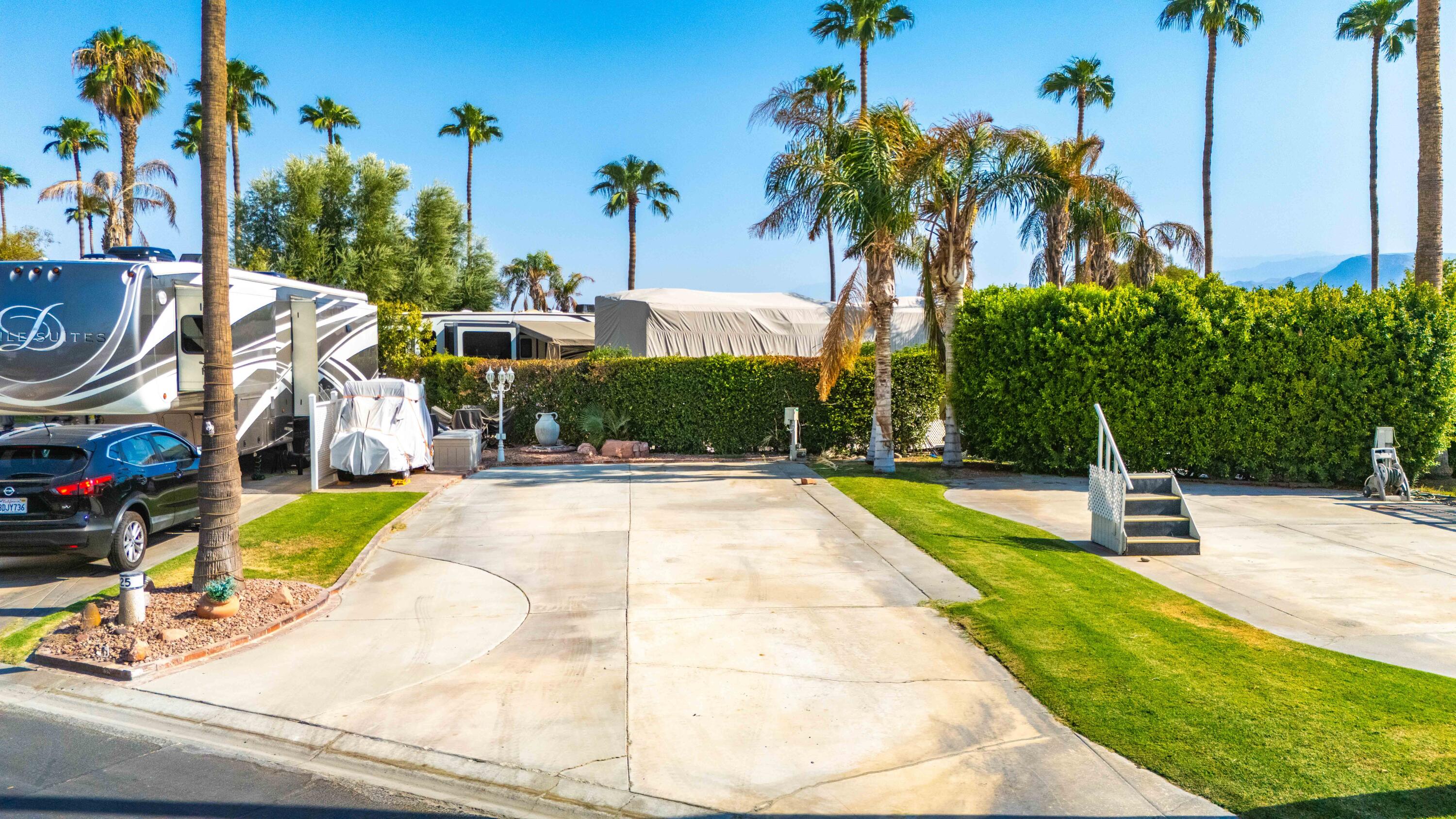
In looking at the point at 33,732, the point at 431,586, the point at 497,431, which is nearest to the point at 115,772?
the point at 33,732

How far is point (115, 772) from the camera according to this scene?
4711 millimetres

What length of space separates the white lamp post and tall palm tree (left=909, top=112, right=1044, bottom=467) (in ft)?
28.4

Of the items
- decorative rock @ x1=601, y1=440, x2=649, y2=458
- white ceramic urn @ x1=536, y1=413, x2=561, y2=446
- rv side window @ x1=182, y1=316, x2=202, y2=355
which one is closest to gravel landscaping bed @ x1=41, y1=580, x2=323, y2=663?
rv side window @ x1=182, y1=316, x2=202, y2=355

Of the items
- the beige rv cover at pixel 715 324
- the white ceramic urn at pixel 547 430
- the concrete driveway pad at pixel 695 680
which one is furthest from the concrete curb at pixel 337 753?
the beige rv cover at pixel 715 324

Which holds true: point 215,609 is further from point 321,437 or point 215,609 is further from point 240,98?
point 240,98

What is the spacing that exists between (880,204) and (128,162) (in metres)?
23.8

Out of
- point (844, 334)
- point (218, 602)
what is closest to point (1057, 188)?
point (844, 334)

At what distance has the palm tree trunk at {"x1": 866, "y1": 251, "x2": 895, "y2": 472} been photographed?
15602 mm

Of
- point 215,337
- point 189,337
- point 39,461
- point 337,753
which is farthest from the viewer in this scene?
point 189,337

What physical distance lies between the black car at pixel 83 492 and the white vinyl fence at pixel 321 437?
3940 mm

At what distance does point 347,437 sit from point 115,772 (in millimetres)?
9905

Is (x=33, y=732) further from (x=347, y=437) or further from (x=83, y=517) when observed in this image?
(x=347, y=437)

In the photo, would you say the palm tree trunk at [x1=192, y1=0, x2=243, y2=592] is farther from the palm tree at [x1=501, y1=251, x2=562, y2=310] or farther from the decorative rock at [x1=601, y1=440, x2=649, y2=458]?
the palm tree at [x1=501, y1=251, x2=562, y2=310]

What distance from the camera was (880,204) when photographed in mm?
14656
